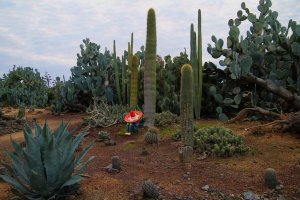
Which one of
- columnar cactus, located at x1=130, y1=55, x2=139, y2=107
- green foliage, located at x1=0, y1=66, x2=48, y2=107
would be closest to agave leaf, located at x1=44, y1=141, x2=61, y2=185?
columnar cactus, located at x1=130, y1=55, x2=139, y2=107

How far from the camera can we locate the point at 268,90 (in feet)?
23.6

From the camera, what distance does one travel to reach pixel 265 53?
778cm

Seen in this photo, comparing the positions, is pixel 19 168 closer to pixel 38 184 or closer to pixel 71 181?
pixel 38 184

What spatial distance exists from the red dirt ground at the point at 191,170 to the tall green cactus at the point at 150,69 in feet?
3.75

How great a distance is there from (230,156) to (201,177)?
0.99 metres

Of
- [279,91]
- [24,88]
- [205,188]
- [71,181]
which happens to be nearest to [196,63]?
[279,91]

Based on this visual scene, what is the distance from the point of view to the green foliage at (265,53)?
6.98 m

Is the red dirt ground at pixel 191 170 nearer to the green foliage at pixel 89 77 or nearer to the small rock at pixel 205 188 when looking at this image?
the small rock at pixel 205 188

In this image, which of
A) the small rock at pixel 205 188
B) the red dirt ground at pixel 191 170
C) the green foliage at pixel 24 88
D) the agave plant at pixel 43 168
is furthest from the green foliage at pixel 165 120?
the green foliage at pixel 24 88

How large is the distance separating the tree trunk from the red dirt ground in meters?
0.87

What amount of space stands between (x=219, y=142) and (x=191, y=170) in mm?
933

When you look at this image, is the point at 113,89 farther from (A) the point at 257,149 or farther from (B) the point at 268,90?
(A) the point at 257,149

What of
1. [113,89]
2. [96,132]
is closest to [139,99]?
[113,89]

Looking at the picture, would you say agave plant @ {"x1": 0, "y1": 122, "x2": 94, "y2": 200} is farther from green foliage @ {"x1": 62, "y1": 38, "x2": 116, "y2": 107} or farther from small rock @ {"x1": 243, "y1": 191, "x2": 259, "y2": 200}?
green foliage @ {"x1": 62, "y1": 38, "x2": 116, "y2": 107}
